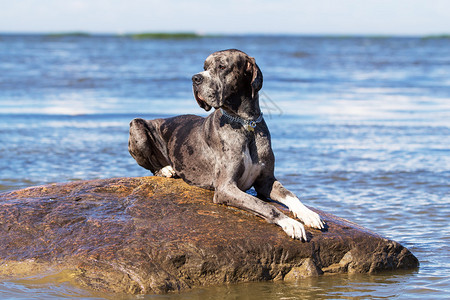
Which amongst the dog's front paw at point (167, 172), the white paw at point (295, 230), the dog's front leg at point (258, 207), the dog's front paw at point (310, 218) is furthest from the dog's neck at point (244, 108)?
the dog's front paw at point (167, 172)

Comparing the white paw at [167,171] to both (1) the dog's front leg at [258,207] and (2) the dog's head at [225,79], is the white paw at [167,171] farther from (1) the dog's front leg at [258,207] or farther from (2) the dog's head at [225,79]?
(2) the dog's head at [225,79]

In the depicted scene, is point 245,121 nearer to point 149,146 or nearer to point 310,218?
point 310,218

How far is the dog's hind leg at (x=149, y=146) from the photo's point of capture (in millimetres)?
6727

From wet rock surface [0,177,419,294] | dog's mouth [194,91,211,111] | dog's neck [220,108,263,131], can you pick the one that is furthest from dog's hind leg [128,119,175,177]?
dog's mouth [194,91,211,111]

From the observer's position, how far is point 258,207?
209 inches

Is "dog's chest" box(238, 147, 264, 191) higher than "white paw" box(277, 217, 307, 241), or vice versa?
"dog's chest" box(238, 147, 264, 191)

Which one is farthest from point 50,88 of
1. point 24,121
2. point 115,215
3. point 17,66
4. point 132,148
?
point 115,215

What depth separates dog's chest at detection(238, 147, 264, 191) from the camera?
18.5 feet

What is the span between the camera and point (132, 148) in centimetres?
685

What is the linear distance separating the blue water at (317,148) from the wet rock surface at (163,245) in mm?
146

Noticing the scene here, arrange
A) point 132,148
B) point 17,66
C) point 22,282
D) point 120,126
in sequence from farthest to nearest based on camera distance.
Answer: point 17,66 → point 120,126 → point 132,148 → point 22,282

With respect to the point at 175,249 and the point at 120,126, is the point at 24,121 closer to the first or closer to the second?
the point at 120,126

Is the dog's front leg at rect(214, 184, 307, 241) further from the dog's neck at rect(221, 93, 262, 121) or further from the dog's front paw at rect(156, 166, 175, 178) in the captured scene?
the dog's front paw at rect(156, 166, 175, 178)

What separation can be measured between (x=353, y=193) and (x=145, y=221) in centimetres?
380
